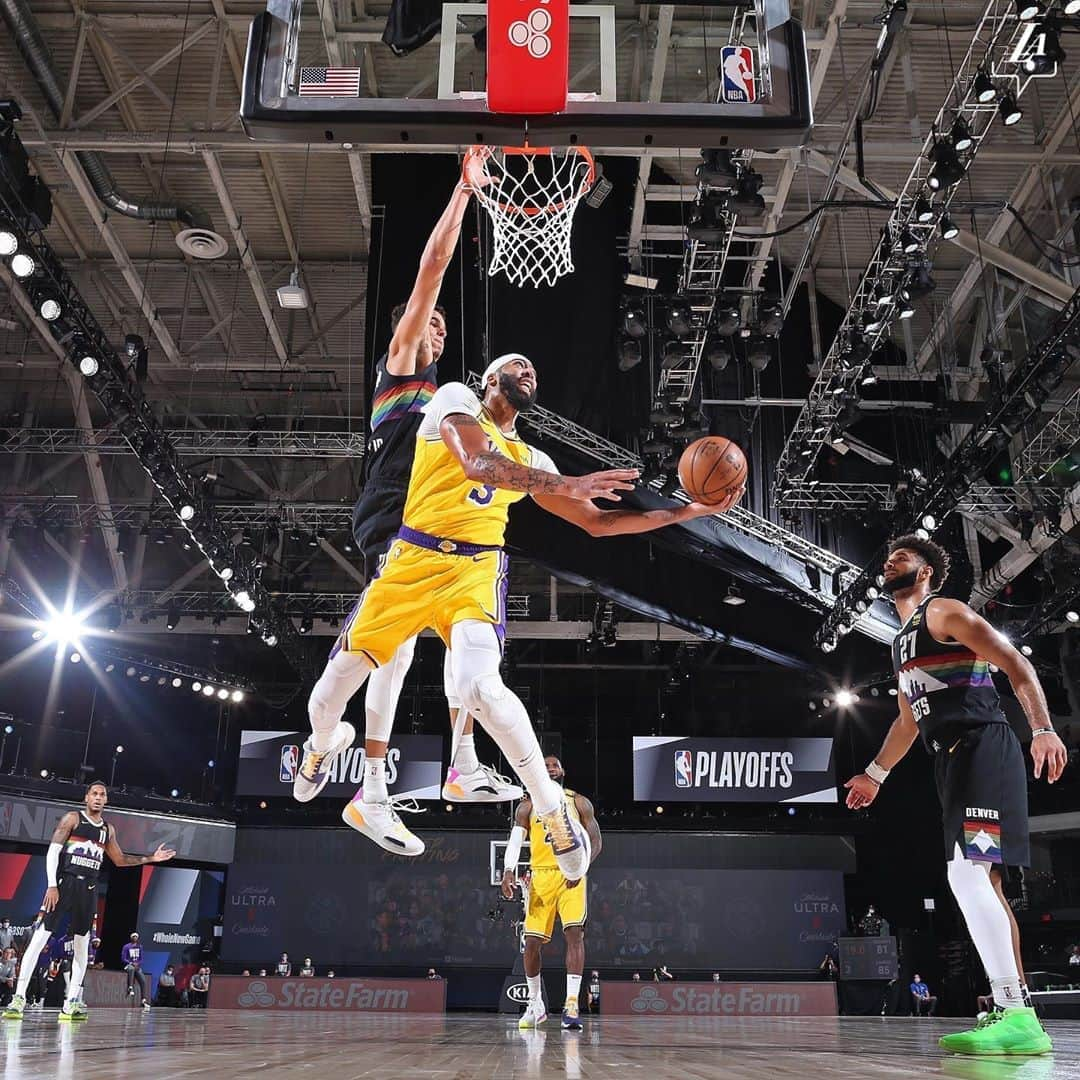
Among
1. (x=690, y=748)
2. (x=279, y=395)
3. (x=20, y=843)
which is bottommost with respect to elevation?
(x=20, y=843)

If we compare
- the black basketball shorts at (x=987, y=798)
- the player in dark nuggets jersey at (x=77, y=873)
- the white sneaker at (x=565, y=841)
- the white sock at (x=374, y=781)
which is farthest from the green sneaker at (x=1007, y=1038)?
the player in dark nuggets jersey at (x=77, y=873)

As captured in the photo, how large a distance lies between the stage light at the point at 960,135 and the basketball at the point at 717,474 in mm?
5966

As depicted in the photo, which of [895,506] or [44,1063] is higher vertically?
[895,506]

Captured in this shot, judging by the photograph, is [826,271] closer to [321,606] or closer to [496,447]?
[321,606]

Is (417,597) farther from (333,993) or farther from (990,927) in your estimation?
(333,993)

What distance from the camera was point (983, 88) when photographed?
8.41 m

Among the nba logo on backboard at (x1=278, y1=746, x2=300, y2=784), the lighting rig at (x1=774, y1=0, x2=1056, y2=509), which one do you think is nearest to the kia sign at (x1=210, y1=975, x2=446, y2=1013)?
the nba logo on backboard at (x1=278, y1=746, x2=300, y2=784)

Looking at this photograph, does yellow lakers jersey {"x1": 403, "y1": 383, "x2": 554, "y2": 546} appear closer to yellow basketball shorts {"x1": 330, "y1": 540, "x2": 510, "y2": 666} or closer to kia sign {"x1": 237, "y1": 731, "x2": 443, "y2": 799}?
yellow basketball shorts {"x1": 330, "y1": 540, "x2": 510, "y2": 666}

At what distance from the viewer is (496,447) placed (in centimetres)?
474

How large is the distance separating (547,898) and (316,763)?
3.10 meters

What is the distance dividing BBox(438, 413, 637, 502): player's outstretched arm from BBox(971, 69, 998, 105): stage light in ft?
20.4

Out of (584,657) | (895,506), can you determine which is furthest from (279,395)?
(895,506)

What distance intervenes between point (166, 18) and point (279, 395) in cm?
783

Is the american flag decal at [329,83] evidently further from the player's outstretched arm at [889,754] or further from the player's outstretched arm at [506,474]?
the player's outstretched arm at [889,754]
